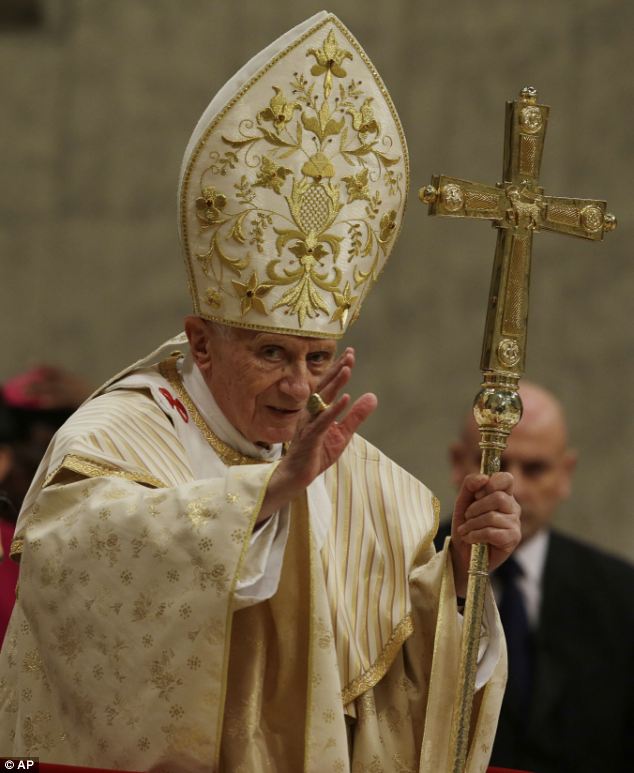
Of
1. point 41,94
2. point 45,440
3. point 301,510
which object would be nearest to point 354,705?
point 301,510

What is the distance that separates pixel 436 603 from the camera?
4.10 m

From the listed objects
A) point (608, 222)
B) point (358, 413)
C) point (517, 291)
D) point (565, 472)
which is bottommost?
point (565, 472)

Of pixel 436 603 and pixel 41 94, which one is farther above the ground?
pixel 41 94

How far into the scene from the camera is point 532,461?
19.9ft

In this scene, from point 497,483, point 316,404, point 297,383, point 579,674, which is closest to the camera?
point 316,404

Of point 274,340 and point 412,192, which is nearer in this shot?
point 274,340

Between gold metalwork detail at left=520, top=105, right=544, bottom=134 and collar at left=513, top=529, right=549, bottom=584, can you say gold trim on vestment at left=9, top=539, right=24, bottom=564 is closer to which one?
gold metalwork detail at left=520, top=105, right=544, bottom=134

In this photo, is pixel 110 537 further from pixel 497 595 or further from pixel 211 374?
pixel 497 595

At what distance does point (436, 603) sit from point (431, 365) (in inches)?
137

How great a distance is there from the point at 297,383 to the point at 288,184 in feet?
1.44

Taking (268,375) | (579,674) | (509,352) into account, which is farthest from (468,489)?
(579,674)

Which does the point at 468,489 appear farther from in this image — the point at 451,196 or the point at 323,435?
the point at 451,196

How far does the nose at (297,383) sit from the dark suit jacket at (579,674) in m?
1.84

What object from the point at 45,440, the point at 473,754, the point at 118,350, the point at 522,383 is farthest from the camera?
the point at 118,350
